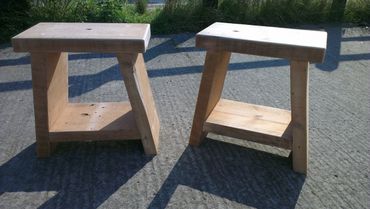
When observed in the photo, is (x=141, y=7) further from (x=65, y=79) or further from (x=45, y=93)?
(x=45, y=93)

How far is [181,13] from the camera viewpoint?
5.93 metres

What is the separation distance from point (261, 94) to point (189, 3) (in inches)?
103

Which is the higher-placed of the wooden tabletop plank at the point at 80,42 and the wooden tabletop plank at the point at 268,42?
the wooden tabletop plank at the point at 268,42

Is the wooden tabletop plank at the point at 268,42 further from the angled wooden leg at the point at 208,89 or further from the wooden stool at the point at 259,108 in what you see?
the angled wooden leg at the point at 208,89

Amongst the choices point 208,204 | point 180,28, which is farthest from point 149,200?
point 180,28

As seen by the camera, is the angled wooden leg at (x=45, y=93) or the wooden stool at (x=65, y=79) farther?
the angled wooden leg at (x=45, y=93)

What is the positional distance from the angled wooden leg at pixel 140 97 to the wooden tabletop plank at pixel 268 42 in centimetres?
44

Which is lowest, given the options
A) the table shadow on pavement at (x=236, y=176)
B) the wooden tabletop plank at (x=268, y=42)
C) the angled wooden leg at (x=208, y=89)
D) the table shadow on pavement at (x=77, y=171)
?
the table shadow on pavement at (x=77, y=171)

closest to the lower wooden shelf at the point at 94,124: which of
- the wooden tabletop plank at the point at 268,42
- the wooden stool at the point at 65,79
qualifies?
the wooden stool at the point at 65,79

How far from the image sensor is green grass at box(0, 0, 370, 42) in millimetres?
5566

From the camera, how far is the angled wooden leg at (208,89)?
266cm

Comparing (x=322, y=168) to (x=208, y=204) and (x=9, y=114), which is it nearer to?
(x=208, y=204)

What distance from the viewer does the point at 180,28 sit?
5.84m

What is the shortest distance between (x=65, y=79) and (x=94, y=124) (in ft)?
1.62
